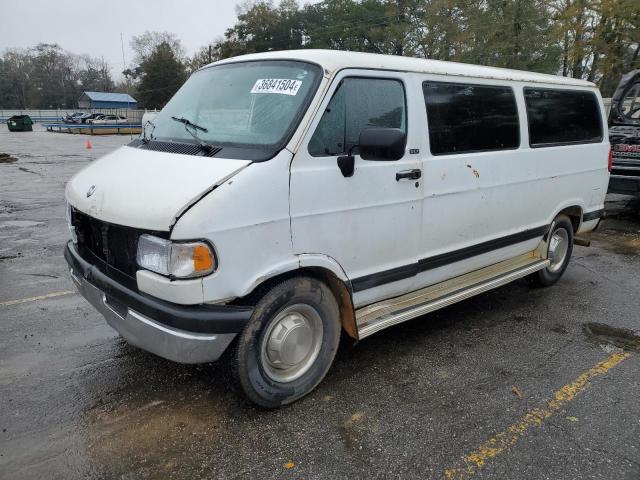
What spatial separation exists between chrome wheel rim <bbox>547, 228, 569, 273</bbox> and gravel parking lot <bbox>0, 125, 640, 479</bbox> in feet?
2.16

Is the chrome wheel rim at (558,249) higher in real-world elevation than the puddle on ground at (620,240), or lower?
higher

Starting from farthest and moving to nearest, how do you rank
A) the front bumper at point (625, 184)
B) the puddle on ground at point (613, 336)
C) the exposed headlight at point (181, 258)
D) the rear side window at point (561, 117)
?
the front bumper at point (625, 184) < the rear side window at point (561, 117) < the puddle on ground at point (613, 336) < the exposed headlight at point (181, 258)

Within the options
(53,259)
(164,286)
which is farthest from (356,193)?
(53,259)

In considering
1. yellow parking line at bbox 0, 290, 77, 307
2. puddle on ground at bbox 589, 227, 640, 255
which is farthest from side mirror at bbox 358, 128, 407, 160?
puddle on ground at bbox 589, 227, 640, 255

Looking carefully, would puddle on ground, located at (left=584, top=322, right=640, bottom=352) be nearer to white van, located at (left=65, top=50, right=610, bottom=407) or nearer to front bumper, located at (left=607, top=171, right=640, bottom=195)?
white van, located at (left=65, top=50, right=610, bottom=407)

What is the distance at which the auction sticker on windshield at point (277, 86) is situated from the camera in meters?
3.19

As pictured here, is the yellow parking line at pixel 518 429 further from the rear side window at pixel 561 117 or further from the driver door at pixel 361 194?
the rear side window at pixel 561 117

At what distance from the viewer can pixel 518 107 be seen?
4551 mm

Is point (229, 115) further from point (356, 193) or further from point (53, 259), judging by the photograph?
point (53, 259)

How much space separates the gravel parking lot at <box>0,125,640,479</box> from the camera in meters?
2.73

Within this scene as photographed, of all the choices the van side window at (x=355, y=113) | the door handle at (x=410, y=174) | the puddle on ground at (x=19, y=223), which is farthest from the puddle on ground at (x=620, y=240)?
the puddle on ground at (x=19, y=223)

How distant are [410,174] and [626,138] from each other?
7.80 m

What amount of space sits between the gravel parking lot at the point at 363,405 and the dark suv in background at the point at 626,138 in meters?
4.77

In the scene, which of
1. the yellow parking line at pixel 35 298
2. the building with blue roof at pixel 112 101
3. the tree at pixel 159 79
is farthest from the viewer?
the tree at pixel 159 79
